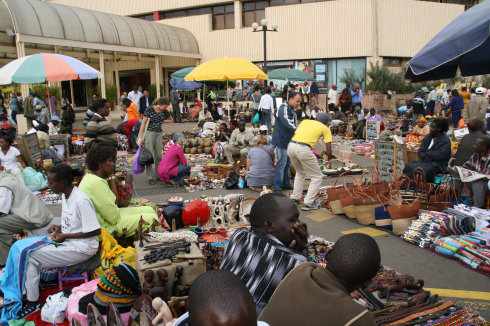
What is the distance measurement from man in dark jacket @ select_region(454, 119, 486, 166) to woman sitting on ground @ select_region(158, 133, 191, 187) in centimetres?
533

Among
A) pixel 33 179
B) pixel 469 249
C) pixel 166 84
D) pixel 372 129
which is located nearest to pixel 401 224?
pixel 469 249

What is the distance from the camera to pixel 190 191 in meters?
9.59

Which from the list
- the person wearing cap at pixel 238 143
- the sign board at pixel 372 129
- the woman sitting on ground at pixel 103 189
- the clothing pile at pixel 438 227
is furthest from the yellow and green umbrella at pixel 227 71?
the woman sitting on ground at pixel 103 189

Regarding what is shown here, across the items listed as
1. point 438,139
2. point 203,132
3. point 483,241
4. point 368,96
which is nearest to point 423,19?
point 368,96

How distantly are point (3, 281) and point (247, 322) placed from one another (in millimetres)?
3713

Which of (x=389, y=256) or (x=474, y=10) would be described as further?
(x=389, y=256)

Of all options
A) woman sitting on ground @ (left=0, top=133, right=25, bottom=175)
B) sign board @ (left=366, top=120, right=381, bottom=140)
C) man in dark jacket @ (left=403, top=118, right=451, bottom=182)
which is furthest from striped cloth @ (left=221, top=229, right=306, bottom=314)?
sign board @ (left=366, top=120, right=381, bottom=140)

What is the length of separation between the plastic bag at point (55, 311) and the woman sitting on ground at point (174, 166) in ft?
18.8

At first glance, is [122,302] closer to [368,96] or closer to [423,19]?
[368,96]

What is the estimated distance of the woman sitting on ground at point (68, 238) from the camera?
4.39m

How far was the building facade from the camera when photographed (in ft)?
87.1

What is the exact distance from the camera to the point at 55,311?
4.15 meters

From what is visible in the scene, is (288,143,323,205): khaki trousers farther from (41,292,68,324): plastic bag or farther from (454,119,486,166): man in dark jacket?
(41,292,68,324): plastic bag

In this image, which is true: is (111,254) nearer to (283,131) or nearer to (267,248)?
(267,248)
